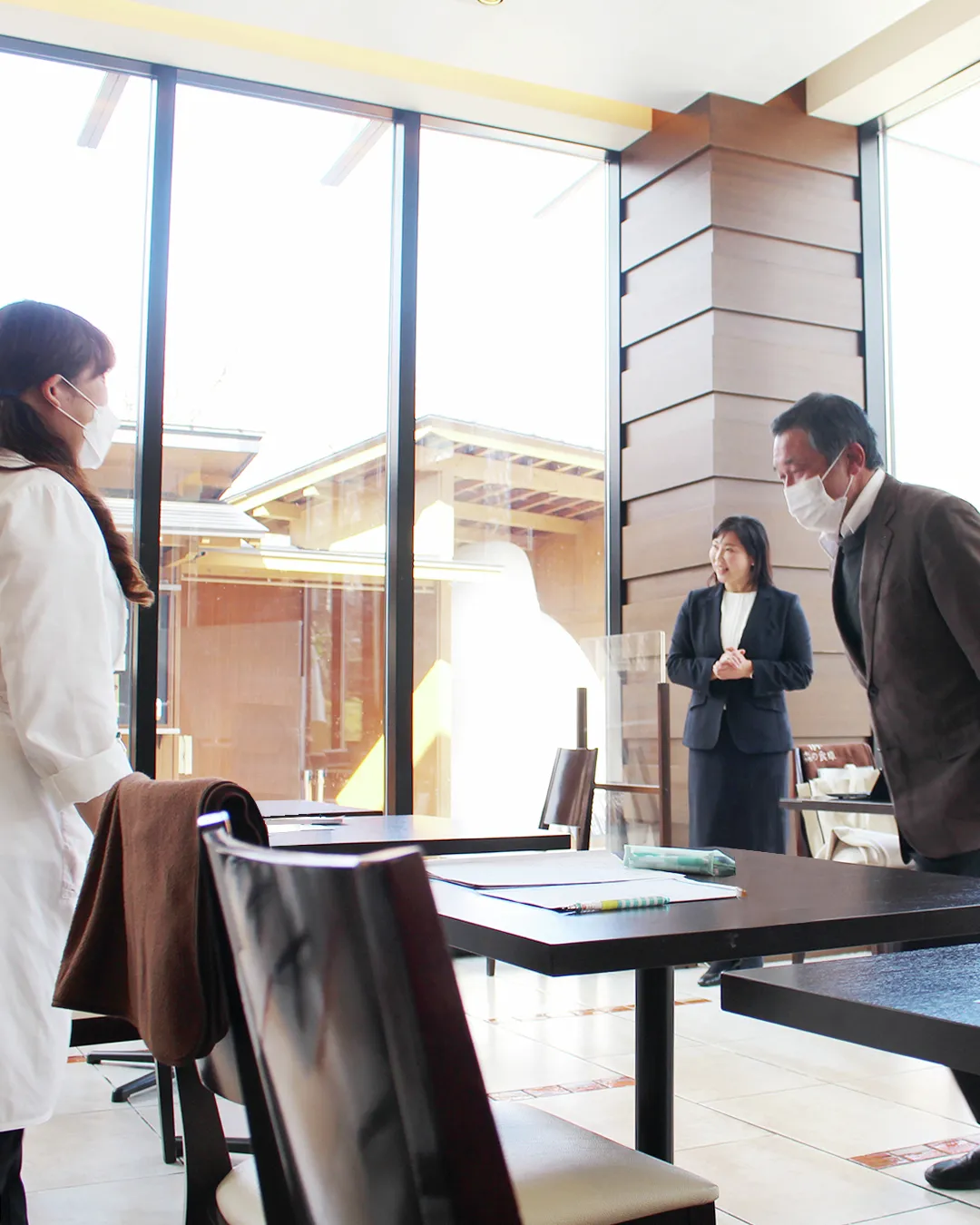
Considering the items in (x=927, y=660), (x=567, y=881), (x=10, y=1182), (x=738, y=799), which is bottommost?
(x=10, y=1182)

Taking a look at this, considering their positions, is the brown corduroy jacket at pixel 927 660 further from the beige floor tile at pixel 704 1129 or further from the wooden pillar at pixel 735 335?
the wooden pillar at pixel 735 335

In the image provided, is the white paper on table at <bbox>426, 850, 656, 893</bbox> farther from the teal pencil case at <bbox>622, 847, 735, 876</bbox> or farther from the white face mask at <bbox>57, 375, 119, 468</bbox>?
the white face mask at <bbox>57, 375, 119, 468</bbox>

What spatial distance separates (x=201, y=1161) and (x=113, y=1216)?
126 centimetres

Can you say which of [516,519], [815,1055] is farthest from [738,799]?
[516,519]

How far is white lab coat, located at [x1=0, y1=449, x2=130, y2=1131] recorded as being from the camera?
1574mm

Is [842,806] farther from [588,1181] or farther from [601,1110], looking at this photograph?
[588,1181]

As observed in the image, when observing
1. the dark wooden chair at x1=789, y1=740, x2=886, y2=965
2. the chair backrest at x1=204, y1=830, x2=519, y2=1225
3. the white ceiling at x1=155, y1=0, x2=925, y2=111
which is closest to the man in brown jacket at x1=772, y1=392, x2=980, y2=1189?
the chair backrest at x1=204, y1=830, x2=519, y2=1225

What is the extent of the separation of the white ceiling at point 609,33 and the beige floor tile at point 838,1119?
371cm

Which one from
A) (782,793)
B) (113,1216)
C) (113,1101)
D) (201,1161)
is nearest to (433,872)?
(201,1161)

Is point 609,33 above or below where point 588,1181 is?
above

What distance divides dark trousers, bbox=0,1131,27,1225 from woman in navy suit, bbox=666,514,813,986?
9.81 ft

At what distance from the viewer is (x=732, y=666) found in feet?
14.0

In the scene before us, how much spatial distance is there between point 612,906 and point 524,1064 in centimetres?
215

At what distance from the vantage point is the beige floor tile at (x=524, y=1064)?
321 cm
